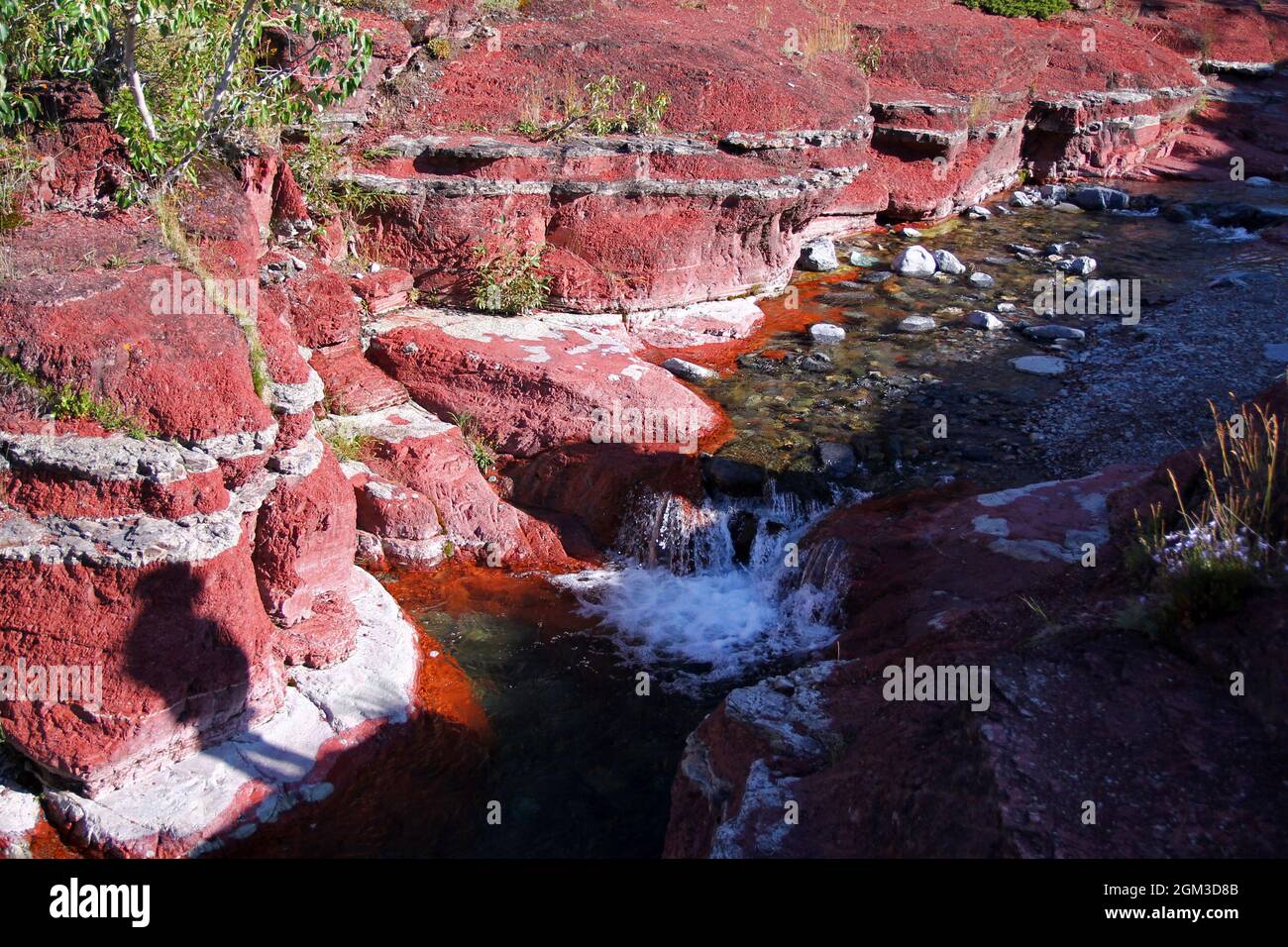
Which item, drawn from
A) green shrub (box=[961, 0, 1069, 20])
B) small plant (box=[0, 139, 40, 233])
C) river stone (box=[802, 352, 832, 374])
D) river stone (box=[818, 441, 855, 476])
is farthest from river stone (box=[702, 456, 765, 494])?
green shrub (box=[961, 0, 1069, 20])

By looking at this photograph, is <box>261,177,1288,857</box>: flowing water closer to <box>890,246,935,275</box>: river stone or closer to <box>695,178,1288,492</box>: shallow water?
<box>695,178,1288,492</box>: shallow water

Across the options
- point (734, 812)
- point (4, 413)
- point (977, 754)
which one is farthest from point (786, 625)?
point (4, 413)

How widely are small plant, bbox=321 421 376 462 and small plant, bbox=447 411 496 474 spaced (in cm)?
75

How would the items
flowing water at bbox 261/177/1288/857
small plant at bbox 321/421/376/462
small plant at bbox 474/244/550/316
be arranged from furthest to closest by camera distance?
small plant at bbox 474/244/550/316 < small plant at bbox 321/421/376/462 < flowing water at bbox 261/177/1288/857

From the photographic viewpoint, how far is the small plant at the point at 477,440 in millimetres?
8055

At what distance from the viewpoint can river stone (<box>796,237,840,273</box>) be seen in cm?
1226

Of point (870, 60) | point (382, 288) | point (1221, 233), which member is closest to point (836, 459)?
point (382, 288)

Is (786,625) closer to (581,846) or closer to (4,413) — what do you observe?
(581,846)

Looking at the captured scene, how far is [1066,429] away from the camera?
27.5 ft

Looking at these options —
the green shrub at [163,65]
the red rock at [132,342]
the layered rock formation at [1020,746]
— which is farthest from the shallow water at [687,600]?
the green shrub at [163,65]

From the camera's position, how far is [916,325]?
1063cm

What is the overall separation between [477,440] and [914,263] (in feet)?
20.9

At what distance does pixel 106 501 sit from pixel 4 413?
0.58 meters

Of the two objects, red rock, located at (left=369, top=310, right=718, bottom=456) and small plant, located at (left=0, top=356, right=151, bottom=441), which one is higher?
small plant, located at (left=0, top=356, right=151, bottom=441)
